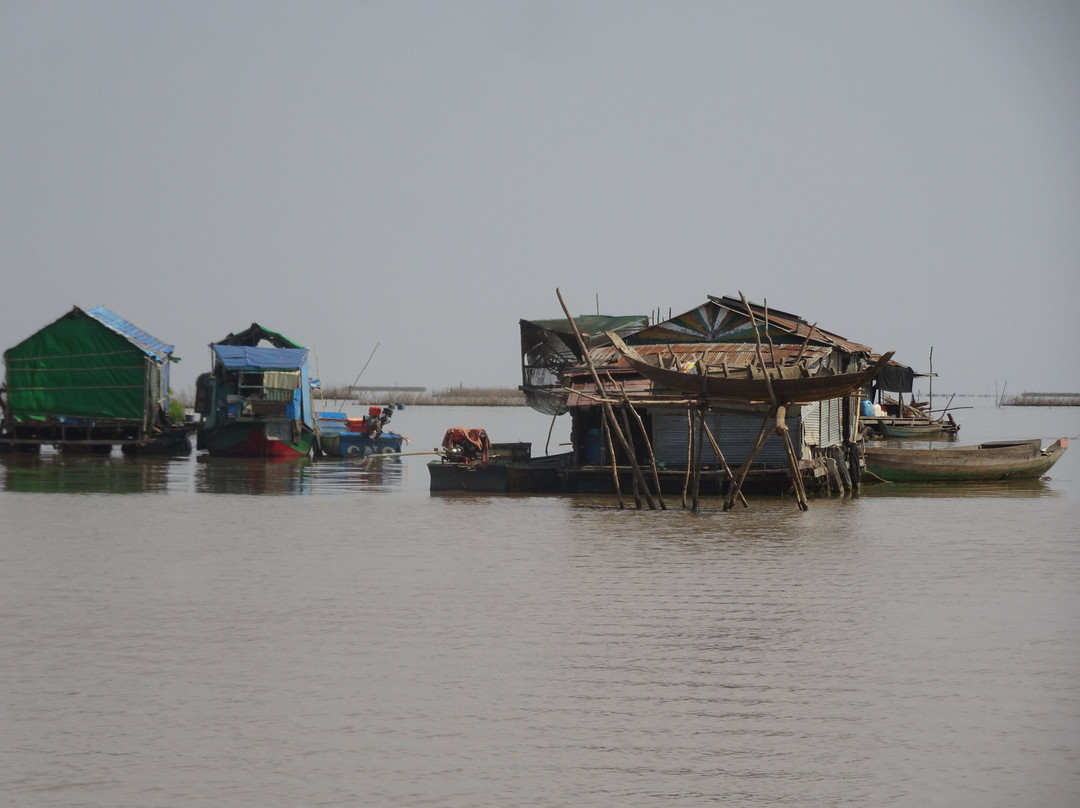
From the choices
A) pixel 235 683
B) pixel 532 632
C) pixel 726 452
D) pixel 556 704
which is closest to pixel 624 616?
pixel 532 632

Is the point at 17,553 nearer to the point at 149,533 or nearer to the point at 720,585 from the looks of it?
the point at 149,533

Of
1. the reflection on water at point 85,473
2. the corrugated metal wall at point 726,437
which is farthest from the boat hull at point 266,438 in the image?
the corrugated metal wall at point 726,437

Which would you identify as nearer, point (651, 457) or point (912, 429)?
point (651, 457)

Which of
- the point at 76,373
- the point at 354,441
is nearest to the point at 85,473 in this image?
the point at 76,373

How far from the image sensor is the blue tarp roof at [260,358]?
36.7 metres

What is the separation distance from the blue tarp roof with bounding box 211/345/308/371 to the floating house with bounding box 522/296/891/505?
1205 cm

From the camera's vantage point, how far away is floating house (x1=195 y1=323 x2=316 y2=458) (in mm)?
36594

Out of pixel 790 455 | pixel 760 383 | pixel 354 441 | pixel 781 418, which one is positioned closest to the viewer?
pixel 760 383

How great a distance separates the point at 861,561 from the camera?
55.2 ft

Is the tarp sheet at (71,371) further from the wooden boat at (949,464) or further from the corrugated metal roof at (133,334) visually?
the wooden boat at (949,464)

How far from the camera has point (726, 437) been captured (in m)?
24.6

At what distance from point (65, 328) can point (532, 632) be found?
30471 mm

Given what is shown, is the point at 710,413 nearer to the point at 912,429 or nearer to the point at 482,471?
the point at 482,471

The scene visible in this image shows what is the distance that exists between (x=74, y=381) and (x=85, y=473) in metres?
7.30
